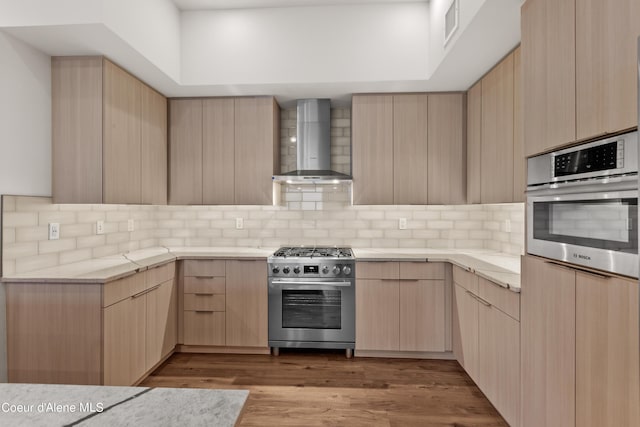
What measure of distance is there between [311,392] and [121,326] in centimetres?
142

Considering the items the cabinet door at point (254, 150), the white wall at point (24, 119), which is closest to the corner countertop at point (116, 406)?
the white wall at point (24, 119)

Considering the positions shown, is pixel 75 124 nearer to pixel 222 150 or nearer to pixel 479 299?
pixel 222 150

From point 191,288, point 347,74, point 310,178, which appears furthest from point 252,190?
point 347,74

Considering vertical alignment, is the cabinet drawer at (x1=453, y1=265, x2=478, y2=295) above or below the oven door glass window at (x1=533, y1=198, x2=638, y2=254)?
below

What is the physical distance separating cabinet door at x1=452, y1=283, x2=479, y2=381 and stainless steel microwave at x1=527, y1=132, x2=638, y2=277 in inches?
43.0

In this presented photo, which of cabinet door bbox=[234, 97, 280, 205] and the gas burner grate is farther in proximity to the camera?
cabinet door bbox=[234, 97, 280, 205]

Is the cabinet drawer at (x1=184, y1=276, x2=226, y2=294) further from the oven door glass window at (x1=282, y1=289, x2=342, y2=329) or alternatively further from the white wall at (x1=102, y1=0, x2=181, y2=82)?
the white wall at (x1=102, y1=0, x2=181, y2=82)

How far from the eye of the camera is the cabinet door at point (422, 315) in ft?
10.7

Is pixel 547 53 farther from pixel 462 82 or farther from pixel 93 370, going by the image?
pixel 93 370

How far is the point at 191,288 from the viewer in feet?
11.1

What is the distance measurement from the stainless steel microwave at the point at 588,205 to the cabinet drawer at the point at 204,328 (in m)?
2.66

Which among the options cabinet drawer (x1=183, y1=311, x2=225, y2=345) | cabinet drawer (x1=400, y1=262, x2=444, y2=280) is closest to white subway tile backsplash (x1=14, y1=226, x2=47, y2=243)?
cabinet drawer (x1=183, y1=311, x2=225, y2=345)

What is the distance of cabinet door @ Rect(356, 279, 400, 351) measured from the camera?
3.28 metres

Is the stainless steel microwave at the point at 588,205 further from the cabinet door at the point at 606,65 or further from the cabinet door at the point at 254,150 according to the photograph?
the cabinet door at the point at 254,150
